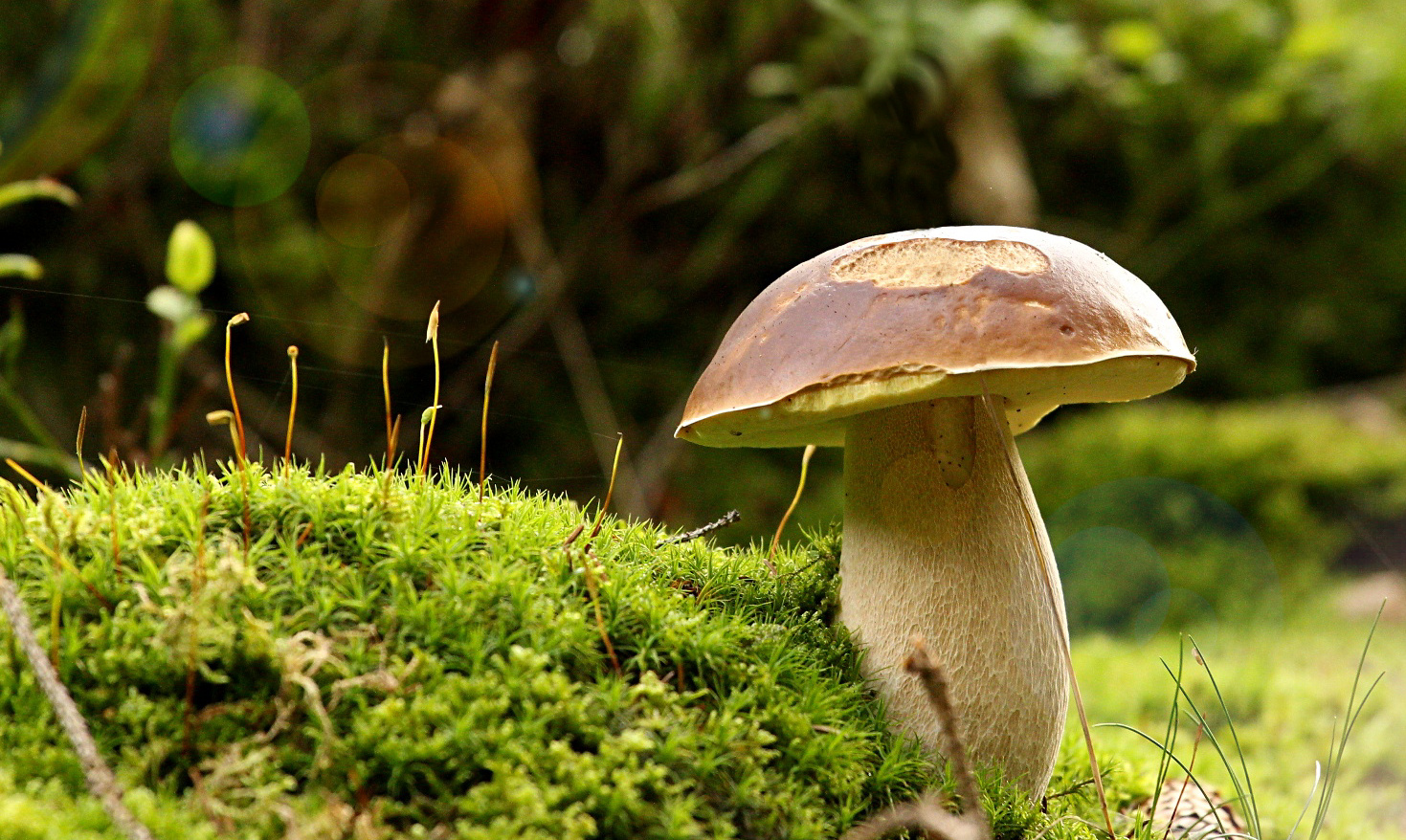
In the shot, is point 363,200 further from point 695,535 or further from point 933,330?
point 933,330

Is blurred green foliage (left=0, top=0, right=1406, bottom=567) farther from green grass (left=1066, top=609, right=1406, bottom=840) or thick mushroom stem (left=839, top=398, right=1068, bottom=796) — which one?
thick mushroom stem (left=839, top=398, right=1068, bottom=796)

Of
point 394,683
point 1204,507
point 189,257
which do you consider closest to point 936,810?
point 394,683

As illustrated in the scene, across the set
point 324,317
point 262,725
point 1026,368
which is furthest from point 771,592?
point 324,317

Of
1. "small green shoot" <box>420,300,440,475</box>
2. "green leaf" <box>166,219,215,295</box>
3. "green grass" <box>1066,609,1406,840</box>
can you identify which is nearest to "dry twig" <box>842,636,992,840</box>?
"small green shoot" <box>420,300,440,475</box>

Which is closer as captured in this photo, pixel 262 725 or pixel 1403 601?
pixel 262 725

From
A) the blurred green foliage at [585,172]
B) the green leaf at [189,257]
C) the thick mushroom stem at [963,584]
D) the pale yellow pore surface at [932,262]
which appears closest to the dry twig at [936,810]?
Answer: the thick mushroom stem at [963,584]

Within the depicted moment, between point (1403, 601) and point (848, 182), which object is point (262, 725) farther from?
point (1403, 601)
